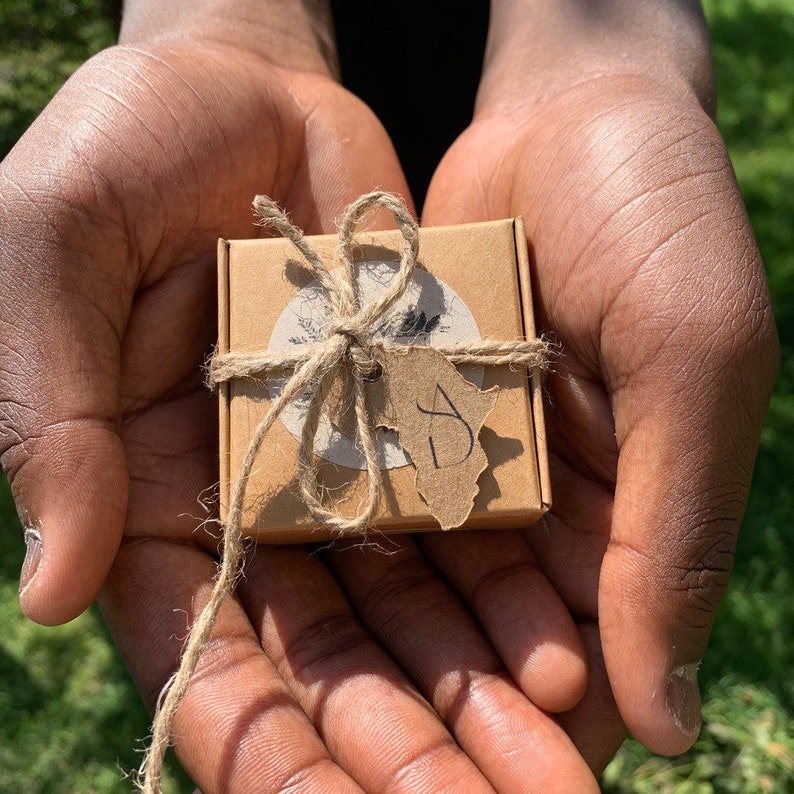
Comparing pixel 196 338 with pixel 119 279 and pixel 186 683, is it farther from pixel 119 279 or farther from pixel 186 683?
pixel 186 683

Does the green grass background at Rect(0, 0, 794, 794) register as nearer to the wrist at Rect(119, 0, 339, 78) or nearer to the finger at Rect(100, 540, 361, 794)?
the finger at Rect(100, 540, 361, 794)

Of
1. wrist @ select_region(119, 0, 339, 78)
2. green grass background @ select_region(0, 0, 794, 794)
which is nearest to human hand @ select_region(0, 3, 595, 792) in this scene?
wrist @ select_region(119, 0, 339, 78)

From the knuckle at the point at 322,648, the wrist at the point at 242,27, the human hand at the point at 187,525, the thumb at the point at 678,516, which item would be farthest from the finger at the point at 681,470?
the wrist at the point at 242,27

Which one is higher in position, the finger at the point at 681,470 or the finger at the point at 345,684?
the finger at the point at 681,470

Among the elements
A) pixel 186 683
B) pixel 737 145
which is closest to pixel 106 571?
pixel 186 683

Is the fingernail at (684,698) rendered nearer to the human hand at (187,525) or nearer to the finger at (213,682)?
the human hand at (187,525)

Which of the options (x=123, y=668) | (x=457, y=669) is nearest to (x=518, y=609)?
(x=457, y=669)
